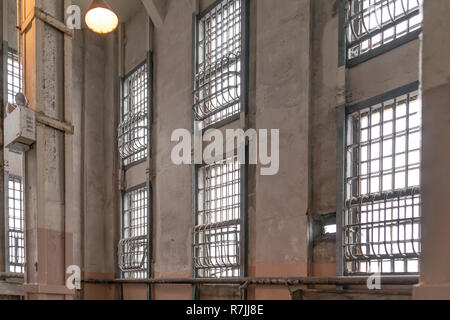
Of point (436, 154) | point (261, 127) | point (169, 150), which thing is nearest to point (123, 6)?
point (169, 150)

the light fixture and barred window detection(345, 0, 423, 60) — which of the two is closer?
barred window detection(345, 0, 423, 60)

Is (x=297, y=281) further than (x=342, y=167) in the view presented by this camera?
Yes

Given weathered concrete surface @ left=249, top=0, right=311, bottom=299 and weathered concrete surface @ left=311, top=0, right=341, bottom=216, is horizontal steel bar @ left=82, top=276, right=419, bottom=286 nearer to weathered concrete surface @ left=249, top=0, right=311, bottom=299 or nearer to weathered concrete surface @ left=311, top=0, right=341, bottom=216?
weathered concrete surface @ left=249, top=0, right=311, bottom=299

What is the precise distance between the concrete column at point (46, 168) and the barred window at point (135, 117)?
19.4ft

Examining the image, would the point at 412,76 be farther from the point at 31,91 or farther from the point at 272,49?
the point at 31,91

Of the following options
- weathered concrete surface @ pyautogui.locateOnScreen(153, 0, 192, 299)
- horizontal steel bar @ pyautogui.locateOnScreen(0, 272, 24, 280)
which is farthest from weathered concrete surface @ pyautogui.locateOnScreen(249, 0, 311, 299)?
horizontal steel bar @ pyautogui.locateOnScreen(0, 272, 24, 280)

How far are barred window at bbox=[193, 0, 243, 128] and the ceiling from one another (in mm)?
3539

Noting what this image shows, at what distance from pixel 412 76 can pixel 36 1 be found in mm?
4831

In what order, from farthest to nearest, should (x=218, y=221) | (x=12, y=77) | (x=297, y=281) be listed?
(x=12, y=77) → (x=218, y=221) → (x=297, y=281)

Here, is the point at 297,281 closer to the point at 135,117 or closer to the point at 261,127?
the point at 261,127

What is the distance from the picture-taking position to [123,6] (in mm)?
12492

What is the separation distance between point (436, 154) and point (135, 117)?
409 inches

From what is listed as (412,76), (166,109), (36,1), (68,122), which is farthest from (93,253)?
(412,76)

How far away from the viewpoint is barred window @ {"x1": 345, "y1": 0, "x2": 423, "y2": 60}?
18.7 ft
